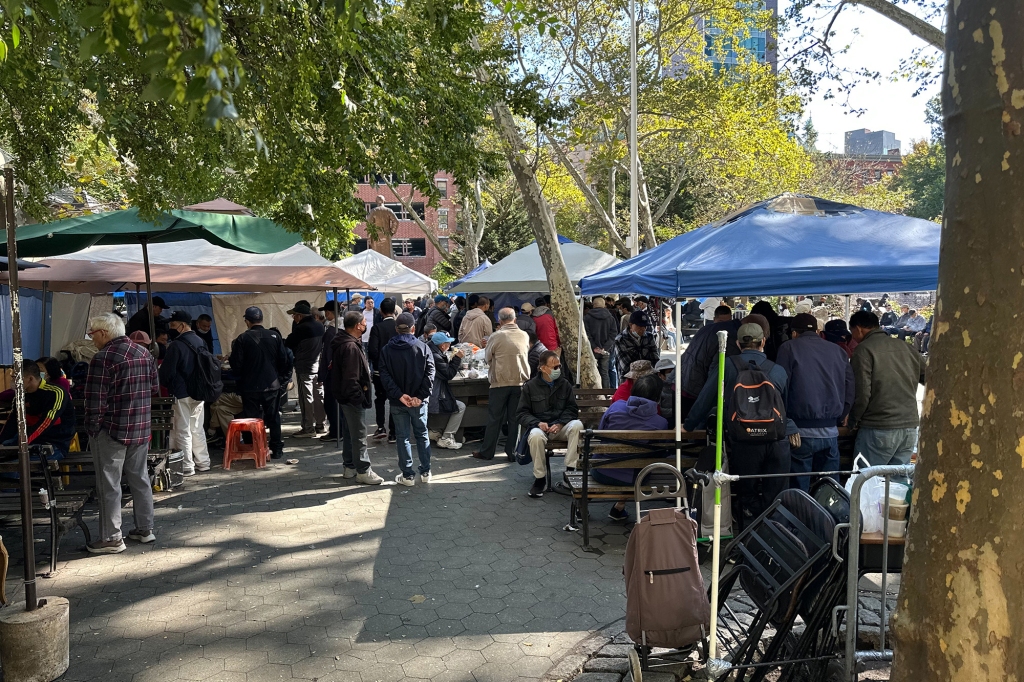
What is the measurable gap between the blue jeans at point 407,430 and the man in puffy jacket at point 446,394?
1.44m

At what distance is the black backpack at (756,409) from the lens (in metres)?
5.60

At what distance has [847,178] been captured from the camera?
133 ft

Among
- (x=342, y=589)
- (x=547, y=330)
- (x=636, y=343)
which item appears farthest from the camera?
(x=547, y=330)

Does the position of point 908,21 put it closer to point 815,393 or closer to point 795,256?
point 795,256

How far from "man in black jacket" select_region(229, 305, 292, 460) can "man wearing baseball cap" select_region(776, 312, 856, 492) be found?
5986 millimetres

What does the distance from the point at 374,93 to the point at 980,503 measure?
20.0 ft

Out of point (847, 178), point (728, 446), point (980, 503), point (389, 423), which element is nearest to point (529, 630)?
point (728, 446)

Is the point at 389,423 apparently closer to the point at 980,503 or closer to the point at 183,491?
the point at 183,491

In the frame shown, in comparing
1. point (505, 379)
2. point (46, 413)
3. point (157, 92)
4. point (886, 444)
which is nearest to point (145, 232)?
point (46, 413)

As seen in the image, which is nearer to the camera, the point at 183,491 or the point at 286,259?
the point at 183,491

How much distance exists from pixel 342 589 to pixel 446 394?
15.4ft

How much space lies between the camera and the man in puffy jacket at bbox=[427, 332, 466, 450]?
949 centimetres

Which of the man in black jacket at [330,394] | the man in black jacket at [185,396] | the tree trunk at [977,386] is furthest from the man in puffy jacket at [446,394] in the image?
the tree trunk at [977,386]

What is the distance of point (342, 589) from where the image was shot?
5.32 m
